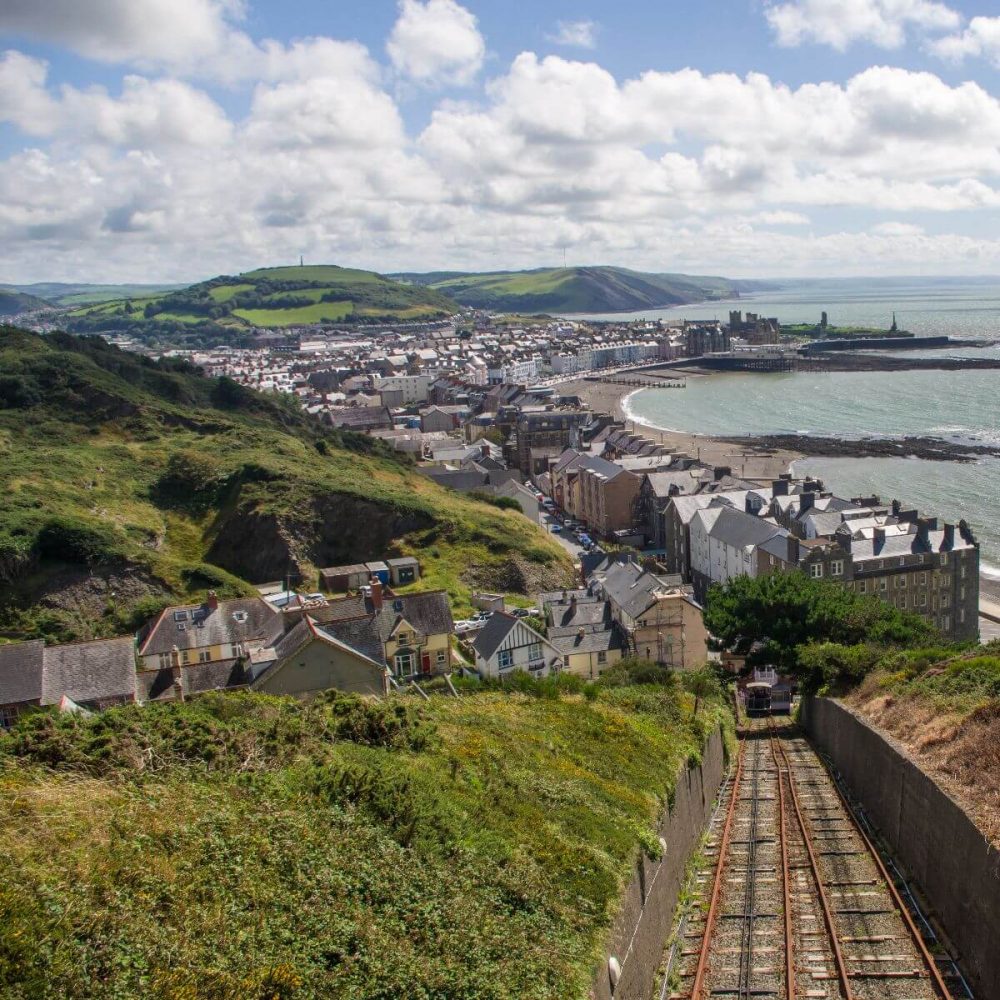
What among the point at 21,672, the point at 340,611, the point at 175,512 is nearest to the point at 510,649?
the point at 340,611

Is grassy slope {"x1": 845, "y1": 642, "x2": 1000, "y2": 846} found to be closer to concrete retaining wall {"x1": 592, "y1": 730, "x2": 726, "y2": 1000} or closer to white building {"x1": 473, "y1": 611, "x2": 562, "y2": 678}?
concrete retaining wall {"x1": 592, "y1": 730, "x2": 726, "y2": 1000}

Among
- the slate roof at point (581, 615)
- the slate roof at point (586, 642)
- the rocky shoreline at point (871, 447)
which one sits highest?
the rocky shoreline at point (871, 447)

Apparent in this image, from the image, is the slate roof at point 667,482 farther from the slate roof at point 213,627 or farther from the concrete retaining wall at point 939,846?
the concrete retaining wall at point 939,846

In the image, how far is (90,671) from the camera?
2611cm

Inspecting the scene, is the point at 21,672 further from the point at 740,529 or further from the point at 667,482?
the point at 667,482

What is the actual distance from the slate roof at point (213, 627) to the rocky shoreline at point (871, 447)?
196 feet

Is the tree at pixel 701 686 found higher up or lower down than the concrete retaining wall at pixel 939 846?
lower down

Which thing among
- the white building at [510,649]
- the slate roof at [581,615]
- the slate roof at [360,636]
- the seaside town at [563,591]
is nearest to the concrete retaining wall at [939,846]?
the seaside town at [563,591]

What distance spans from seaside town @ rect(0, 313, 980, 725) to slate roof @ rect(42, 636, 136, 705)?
1.6 inches

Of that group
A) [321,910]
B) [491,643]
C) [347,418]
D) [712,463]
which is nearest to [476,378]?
[347,418]

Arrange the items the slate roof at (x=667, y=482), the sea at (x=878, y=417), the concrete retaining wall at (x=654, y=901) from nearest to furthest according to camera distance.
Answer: the concrete retaining wall at (x=654, y=901) → the slate roof at (x=667, y=482) → the sea at (x=878, y=417)

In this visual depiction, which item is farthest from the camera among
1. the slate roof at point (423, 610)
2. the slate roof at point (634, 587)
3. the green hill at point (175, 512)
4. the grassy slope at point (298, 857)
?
the green hill at point (175, 512)

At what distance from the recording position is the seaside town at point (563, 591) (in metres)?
25.8

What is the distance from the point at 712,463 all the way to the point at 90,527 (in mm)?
50820
